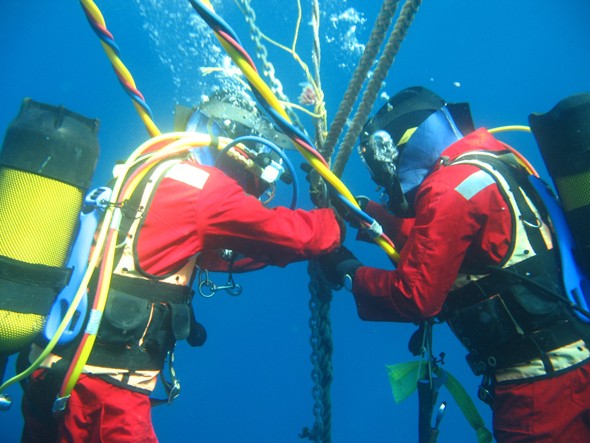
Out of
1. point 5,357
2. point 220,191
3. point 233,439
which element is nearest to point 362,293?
point 220,191

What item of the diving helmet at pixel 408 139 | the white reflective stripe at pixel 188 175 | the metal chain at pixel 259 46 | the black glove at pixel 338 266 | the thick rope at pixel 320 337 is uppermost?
the metal chain at pixel 259 46

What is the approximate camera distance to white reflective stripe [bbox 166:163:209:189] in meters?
2.39

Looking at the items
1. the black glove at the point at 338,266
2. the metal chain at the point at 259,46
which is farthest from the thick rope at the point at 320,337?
the metal chain at the point at 259,46

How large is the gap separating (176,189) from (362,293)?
1.49m

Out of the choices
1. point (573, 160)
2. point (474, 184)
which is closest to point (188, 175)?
point (474, 184)

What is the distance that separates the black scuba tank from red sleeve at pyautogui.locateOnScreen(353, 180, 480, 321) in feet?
1.94

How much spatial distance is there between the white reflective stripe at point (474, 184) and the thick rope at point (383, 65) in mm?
763

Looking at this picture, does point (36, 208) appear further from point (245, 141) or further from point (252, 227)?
point (245, 141)

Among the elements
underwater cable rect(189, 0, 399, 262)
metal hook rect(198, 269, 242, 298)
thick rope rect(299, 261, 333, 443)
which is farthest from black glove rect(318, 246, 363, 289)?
underwater cable rect(189, 0, 399, 262)

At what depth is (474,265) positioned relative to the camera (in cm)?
237

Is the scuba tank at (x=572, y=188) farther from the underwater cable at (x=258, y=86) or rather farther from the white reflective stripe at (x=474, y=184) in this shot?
the underwater cable at (x=258, y=86)

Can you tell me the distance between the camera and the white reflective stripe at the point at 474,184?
2.24 m

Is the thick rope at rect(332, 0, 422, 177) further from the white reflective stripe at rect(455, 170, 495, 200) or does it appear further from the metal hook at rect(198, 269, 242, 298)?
the metal hook at rect(198, 269, 242, 298)

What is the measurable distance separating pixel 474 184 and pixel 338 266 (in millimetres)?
1240
